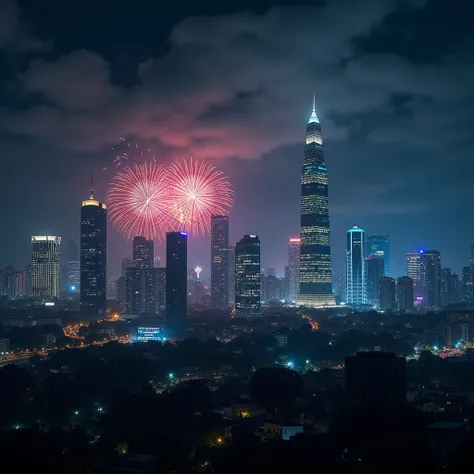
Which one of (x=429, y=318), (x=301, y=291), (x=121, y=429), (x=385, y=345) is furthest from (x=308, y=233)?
(x=121, y=429)

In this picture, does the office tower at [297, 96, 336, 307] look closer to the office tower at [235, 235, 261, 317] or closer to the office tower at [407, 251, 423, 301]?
the office tower at [235, 235, 261, 317]

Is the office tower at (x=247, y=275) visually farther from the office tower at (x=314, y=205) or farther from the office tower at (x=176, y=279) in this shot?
the office tower at (x=176, y=279)

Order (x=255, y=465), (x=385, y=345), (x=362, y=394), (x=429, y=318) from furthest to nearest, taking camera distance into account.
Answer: (x=429, y=318), (x=385, y=345), (x=362, y=394), (x=255, y=465)

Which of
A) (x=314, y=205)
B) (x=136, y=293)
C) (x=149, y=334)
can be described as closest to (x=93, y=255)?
(x=136, y=293)

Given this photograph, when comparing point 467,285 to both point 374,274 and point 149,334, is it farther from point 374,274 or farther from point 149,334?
point 149,334

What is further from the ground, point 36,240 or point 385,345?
point 36,240

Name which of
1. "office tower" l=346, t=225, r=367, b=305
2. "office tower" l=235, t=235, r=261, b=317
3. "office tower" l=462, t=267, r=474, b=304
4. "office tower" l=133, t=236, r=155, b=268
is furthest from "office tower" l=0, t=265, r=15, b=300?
"office tower" l=462, t=267, r=474, b=304

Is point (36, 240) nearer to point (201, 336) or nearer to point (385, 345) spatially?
point (201, 336)
